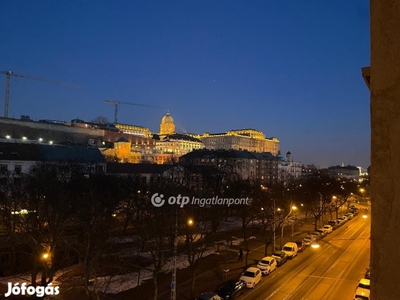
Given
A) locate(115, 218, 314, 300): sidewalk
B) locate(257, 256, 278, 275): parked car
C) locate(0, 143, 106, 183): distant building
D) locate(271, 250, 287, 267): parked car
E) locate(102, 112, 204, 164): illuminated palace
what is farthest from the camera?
locate(102, 112, 204, 164): illuminated palace

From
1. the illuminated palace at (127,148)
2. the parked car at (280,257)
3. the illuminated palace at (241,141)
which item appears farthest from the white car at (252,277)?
the illuminated palace at (241,141)

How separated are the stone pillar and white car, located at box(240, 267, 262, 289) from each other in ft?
62.8

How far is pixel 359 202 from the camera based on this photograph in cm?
7712

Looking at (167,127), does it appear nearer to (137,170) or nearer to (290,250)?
(137,170)

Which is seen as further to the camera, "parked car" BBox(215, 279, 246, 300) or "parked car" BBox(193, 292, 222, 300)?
"parked car" BBox(215, 279, 246, 300)

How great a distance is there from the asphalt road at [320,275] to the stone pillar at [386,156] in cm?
1786

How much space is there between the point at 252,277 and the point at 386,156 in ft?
64.6

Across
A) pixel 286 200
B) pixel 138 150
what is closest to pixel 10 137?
pixel 138 150

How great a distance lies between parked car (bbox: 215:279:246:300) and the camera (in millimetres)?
17422

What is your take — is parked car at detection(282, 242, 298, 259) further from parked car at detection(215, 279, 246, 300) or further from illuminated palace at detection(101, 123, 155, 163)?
illuminated palace at detection(101, 123, 155, 163)

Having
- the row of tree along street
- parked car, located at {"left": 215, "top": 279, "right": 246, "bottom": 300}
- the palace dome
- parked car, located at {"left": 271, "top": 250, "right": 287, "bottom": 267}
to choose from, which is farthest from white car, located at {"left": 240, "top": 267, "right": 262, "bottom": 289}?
the palace dome

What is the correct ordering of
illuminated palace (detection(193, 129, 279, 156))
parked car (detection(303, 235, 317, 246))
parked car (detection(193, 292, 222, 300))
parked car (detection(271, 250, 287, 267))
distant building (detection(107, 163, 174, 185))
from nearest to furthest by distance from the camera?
parked car (detection(193, 292, 222, 300)) → parked car (detection(271, 250, 287, 267)) → parked car (detection(303, 235, 317, 246)) → distant building (detection(107, 163, 174, 185)) → illuminated palace (detection(193, 129, 279, 156))

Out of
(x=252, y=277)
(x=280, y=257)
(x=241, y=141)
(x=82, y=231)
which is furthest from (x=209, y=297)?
(x=241, y=141)

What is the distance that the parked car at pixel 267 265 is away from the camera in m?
22.5
